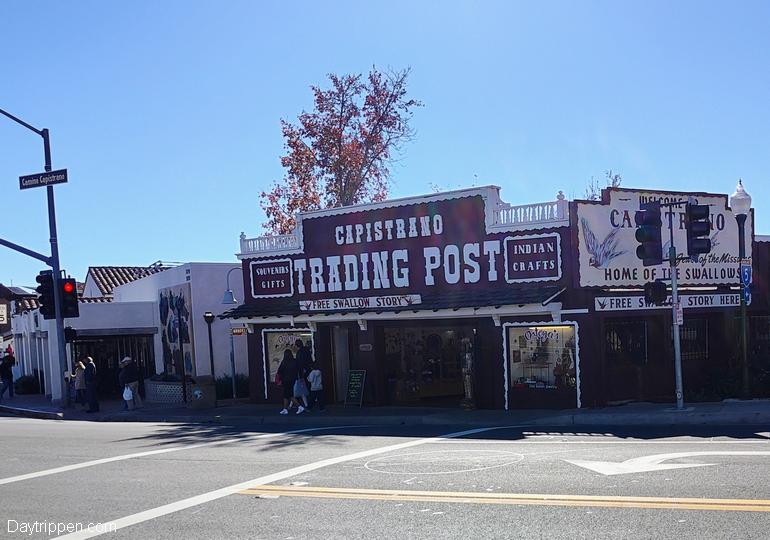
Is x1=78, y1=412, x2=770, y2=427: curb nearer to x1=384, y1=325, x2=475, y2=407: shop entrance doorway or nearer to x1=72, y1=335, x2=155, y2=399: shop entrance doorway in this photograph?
x1=384, y1=325, x2=475, y2=407: shop entrance doorway

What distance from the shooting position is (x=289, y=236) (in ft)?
81.8

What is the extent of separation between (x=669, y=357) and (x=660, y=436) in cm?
718

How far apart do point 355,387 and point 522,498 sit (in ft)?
46.6

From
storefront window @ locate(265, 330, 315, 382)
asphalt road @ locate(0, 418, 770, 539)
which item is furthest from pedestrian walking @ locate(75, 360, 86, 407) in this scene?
asphalt road @ locate(0, 418, 770, 539)

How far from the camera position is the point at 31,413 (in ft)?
90.4

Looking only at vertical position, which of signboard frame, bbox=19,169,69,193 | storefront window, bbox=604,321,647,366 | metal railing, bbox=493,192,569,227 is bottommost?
storefront window, bbox=604,321,647,366

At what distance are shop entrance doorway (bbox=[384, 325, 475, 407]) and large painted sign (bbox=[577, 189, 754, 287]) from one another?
4.36 metres

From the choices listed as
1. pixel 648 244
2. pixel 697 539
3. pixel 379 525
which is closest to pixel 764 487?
pixel 697 539

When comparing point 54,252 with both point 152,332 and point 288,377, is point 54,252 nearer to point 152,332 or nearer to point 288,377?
point 152,332

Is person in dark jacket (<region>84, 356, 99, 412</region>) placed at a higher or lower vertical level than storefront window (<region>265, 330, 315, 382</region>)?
lower

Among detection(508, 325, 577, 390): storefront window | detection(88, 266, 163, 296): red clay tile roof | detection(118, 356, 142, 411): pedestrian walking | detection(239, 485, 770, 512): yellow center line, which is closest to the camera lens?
detection(239, 485, 770, 512): yellow center line

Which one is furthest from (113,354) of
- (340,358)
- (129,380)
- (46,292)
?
(340,358)

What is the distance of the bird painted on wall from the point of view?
19578mm

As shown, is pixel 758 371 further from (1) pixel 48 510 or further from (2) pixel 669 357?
(1) pixel 48 510
